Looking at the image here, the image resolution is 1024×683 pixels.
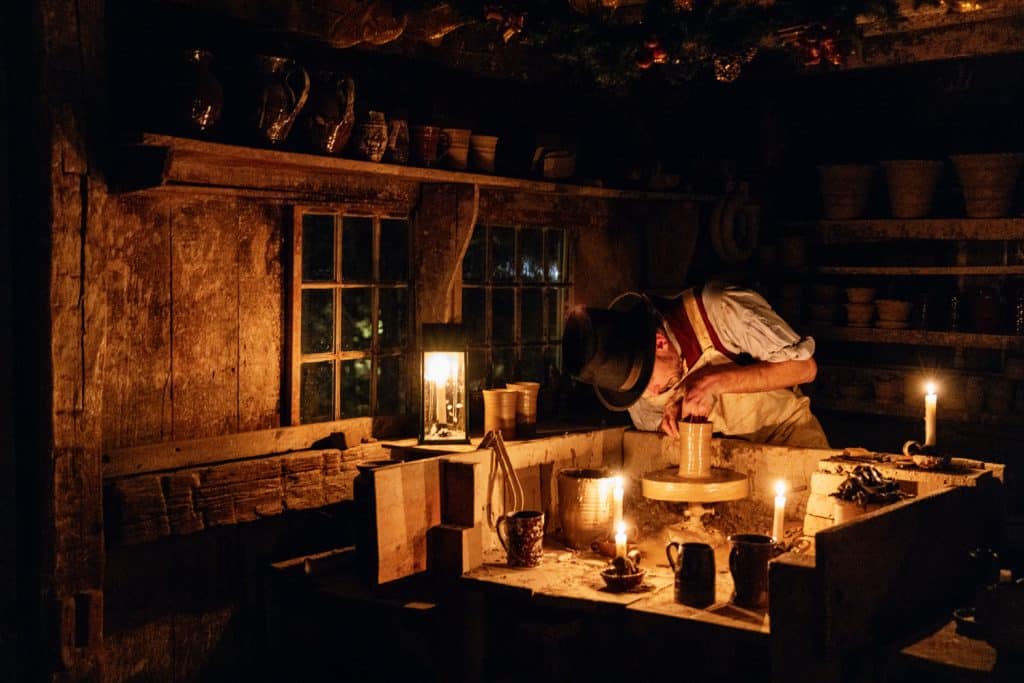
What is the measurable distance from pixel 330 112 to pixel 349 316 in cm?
124

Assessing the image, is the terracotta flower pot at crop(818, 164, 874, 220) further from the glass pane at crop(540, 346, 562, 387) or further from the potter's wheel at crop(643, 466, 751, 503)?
the potter's wheel at crop(643, 466, 751, 503)

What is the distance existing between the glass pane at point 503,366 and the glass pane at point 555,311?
43 cm

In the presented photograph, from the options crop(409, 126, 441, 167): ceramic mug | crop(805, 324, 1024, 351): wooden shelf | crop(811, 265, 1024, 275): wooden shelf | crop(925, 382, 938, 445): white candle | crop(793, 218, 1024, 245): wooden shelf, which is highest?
crop(409, 126, 441, 167): ceramic mug

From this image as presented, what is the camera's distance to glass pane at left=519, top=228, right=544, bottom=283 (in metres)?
7.11

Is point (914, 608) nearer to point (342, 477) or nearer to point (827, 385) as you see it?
point (342, 477)

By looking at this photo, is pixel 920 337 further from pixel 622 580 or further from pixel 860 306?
pixel 622 580

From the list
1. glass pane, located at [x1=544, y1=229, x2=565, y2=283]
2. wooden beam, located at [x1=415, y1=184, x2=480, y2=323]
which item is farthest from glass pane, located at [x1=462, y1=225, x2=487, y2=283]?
glass pane, located at [x1=544, y1=229, x2=565, y2=283]


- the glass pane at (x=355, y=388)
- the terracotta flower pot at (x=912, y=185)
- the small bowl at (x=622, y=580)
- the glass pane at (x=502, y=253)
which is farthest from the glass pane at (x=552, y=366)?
the small bowl at (x=622, y=580)

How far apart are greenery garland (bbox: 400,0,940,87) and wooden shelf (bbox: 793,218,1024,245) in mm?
1765

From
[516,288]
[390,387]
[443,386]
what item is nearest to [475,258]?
[516,288]

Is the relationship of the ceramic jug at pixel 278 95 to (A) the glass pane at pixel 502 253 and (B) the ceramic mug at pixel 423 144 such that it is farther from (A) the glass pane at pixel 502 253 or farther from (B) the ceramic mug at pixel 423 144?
(A) the glass pane at pixel 502 253

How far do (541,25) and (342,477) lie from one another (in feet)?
8.89

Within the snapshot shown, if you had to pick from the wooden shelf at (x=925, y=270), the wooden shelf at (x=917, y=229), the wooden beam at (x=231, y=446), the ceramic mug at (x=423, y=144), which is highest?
the ceramic mug at (x=423, y=144)

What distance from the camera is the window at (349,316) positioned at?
5.78 metres
